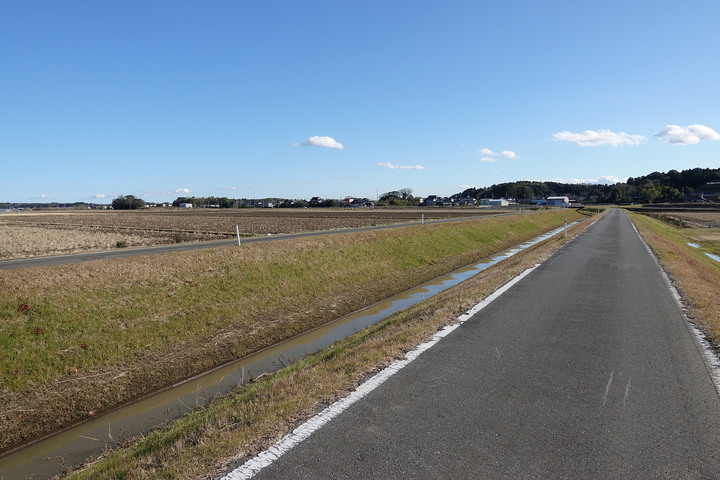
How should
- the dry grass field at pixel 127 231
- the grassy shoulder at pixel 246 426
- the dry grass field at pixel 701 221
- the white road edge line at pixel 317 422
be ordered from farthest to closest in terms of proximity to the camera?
the dry grass field at pixel 701 221 → the dry grass field at pixel 127 231 → the grassy shoulder at pixel 246 426 → the white road edge line at pixel 317 422

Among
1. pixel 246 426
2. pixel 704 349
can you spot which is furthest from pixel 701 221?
pixel 246 426

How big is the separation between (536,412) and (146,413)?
24.9ft

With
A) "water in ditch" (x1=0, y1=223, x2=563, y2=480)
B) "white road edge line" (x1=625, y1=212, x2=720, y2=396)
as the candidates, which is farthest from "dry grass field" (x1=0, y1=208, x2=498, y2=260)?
"white road edge line" (x1=625, y1=212, x2=720, y2=396)

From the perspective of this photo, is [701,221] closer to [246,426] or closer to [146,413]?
[146,413]

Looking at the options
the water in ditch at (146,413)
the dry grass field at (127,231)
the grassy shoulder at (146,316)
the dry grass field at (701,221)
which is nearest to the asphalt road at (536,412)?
the water in ditch at (146,413)

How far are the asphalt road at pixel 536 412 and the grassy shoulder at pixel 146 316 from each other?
6991 mm

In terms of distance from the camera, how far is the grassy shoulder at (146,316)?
8.55 metres

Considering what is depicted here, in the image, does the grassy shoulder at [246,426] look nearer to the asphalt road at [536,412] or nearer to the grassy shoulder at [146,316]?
the asphalt road at [536,412]

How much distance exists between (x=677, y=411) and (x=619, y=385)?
75cm

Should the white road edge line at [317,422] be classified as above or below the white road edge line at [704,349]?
above

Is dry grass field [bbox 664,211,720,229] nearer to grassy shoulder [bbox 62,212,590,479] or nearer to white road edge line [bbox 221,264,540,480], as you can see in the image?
white road edge line [bbox 221,264,540,480]

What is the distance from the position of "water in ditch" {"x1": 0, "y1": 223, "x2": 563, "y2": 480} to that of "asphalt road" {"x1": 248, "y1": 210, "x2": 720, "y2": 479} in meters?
4.68

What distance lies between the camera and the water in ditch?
6685mm

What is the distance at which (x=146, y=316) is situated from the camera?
1186cm
